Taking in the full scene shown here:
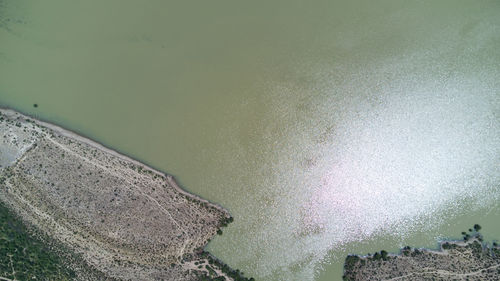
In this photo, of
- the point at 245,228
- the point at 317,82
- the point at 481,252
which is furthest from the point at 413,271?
the point at 317,82

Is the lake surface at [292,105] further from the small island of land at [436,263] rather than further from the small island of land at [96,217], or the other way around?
the small island of land at [96,217]

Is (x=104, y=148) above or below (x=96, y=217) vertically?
above

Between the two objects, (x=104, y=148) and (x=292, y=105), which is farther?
(x=292, y=105)

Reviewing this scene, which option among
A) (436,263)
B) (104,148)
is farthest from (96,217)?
(436,263)

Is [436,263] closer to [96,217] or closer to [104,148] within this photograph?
[96,217]

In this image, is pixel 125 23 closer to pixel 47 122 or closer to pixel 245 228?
pixel 47 122

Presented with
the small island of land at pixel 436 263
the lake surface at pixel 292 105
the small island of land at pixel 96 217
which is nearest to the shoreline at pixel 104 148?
the small island of land at pixel 96 217

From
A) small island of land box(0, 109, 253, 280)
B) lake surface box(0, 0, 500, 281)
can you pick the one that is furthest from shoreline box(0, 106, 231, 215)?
lake surface box(0, 0, 500, 281)

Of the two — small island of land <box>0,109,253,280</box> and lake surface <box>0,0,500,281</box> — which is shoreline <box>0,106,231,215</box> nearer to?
small island of land <box>0,109,253,280</box>
